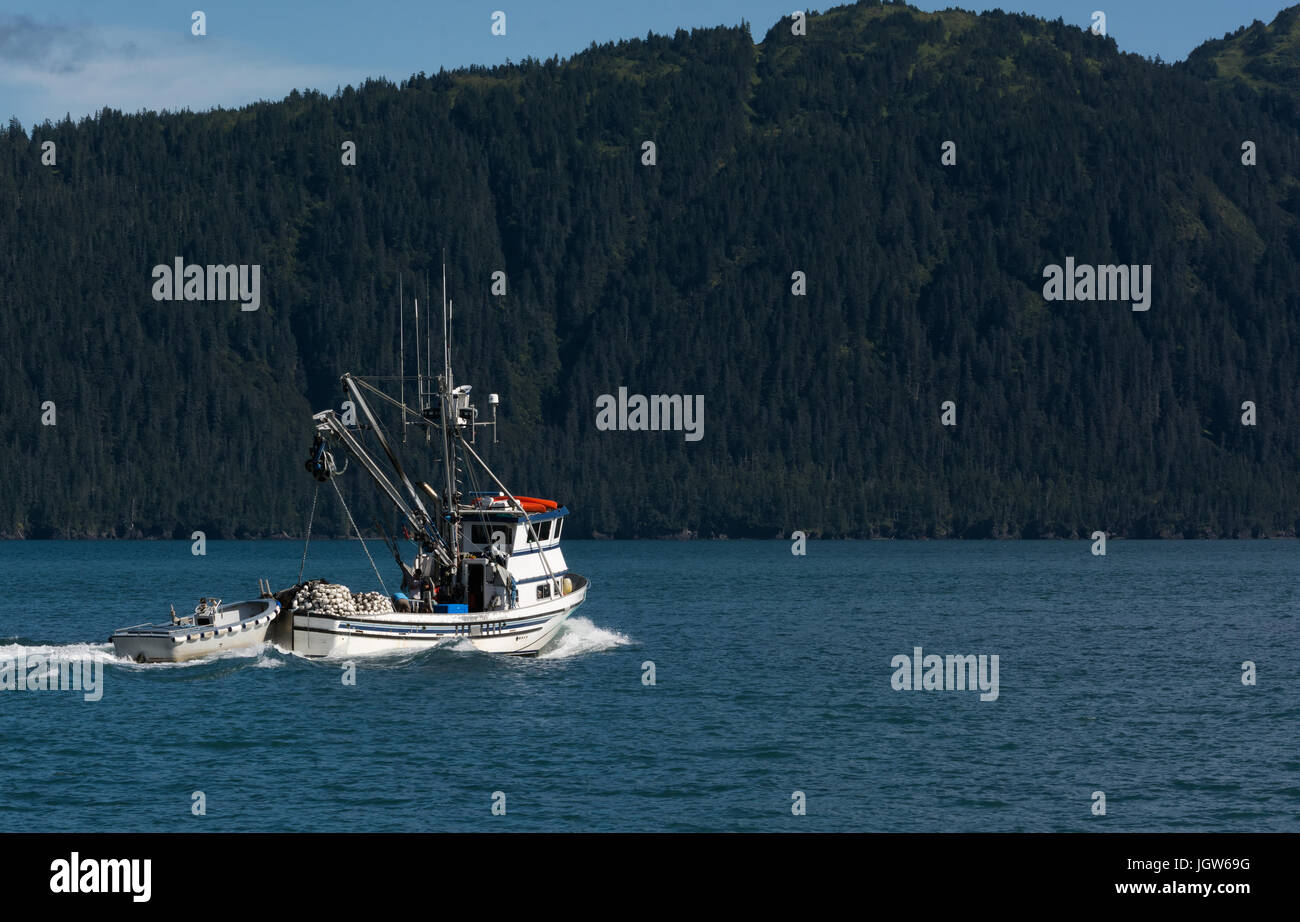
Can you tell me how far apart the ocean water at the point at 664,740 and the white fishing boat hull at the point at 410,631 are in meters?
1.22

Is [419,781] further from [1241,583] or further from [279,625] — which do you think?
[1241,583]

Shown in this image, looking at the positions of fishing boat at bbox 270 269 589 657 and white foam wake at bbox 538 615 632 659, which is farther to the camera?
white foam wake at bbox 538 615 632 659

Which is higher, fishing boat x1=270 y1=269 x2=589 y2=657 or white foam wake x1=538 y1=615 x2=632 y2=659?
fishing boat x1=270 y1=269 x2=589 y2=657

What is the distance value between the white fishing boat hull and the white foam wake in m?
5.23

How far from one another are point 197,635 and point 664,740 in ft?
74.3

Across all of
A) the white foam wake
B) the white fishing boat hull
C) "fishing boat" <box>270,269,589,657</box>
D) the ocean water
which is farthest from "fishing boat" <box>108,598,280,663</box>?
the white foam wake

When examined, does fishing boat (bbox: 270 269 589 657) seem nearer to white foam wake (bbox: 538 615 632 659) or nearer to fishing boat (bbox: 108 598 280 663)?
fishing boat (bbox: 108 598 280 663)

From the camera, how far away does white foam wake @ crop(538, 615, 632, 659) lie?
8650cm

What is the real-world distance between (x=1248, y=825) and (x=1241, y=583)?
15438cm

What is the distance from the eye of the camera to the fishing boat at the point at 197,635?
70.4 m

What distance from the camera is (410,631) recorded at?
72438mm

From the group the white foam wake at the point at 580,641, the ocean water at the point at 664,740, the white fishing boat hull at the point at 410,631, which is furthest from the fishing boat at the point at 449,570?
the white foam wake at the point at 580,641

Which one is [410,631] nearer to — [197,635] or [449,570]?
[449,570]
